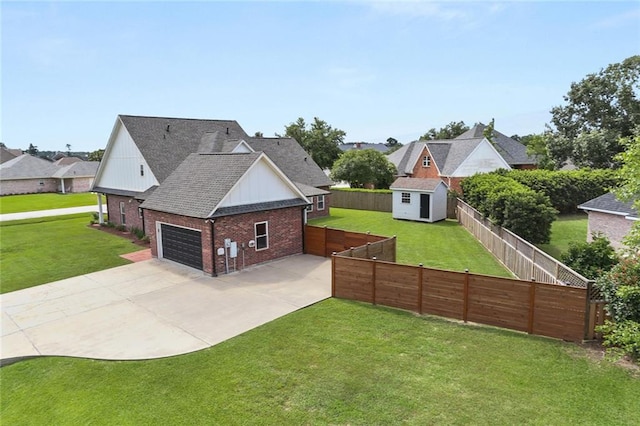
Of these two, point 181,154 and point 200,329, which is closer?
point 200,329

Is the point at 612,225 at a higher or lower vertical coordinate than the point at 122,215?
higher

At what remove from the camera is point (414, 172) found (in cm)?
4194

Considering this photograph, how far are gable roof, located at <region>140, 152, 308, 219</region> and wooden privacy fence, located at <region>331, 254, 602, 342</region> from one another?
20.5ft

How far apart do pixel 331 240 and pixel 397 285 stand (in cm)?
740

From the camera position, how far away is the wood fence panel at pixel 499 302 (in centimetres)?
1016

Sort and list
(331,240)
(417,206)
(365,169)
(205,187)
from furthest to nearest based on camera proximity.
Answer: (365,169), (417,206), (331,240), (205,187)

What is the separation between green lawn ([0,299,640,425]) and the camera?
22.9ft

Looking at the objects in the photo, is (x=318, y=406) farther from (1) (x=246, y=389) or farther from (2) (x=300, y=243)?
(2) (x=300, y=243)

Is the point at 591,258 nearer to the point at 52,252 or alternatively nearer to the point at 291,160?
the point at 52,252

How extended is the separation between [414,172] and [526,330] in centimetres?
3298

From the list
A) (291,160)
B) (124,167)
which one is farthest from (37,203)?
(291,160)

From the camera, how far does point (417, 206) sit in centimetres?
2959

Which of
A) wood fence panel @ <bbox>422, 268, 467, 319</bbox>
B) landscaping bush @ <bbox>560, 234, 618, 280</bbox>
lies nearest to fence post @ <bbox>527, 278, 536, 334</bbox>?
wood fence panel @ <bbox>422, 268, 467, 319</bbox>

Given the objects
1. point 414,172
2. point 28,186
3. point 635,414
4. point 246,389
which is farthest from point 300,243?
point 28,186
